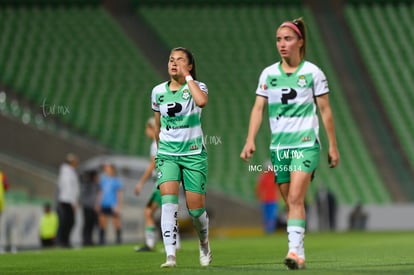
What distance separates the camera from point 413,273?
32.2 feet

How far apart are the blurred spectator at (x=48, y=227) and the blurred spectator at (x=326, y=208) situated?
8.48 metres

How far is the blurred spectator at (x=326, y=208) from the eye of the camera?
31.2 meters

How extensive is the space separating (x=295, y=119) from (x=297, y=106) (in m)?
0.12

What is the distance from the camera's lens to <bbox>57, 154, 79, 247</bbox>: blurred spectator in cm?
2239

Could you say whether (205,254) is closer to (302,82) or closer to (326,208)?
(302,82)

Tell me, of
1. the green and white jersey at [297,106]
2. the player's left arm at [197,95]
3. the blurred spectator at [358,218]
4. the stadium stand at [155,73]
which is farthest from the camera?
the stadium stand at [155,73]

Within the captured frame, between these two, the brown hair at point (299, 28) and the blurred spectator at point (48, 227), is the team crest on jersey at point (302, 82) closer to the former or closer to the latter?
the brown hair at point (299, 28)

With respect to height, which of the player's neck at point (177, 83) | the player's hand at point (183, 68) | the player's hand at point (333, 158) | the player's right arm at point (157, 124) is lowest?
the player's hand at point (333, 158)

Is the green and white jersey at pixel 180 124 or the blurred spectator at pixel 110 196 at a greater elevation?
the blurred spectator at pixel 110 196

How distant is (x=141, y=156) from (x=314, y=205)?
5.34m

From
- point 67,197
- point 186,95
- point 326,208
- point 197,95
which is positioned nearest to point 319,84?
point 197,95

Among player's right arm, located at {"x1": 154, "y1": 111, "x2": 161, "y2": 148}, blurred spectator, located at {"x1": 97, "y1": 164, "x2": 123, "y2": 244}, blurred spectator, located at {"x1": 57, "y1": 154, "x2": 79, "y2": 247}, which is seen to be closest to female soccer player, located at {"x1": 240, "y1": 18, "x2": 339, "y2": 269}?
player's right arm, located at {"x1": 154, "y1": 111, "x2": 161, "y2": 148}

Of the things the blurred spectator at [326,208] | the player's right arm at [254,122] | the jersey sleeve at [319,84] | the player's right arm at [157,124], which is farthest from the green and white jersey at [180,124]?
the blurred spectator at [326,208]

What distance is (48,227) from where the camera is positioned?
26156mm
